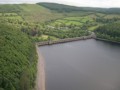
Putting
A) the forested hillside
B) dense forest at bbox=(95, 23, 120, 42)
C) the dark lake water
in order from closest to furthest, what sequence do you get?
the forested hillside, the dark lake water, dense forest at bbox=(95, 23, 120, 42)

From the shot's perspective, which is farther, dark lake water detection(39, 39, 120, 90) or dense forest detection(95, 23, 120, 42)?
dense forest detection(95, 23, 120, 42)

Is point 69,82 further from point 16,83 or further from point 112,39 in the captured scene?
point 112,39

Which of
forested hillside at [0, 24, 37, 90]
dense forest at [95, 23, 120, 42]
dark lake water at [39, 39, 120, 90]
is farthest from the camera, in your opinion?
dense forest at [95, 23, 120, 42]

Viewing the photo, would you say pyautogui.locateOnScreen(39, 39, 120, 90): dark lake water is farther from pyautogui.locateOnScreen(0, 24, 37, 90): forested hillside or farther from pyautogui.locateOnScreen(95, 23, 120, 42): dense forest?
pyautogui.locateOnScreen(95, 23, 120, 42): dense forest

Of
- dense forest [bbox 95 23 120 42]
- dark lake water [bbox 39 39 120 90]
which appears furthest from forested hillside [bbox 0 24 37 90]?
dense forest [bbox 95 23 120 42]

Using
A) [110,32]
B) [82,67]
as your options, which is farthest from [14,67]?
[110,32]

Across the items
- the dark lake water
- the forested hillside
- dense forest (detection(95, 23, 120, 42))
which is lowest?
dense forest (detection(95, 23, 120, 42))

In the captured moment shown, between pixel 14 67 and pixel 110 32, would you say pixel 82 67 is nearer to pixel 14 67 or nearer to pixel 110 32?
pixel 14 67
